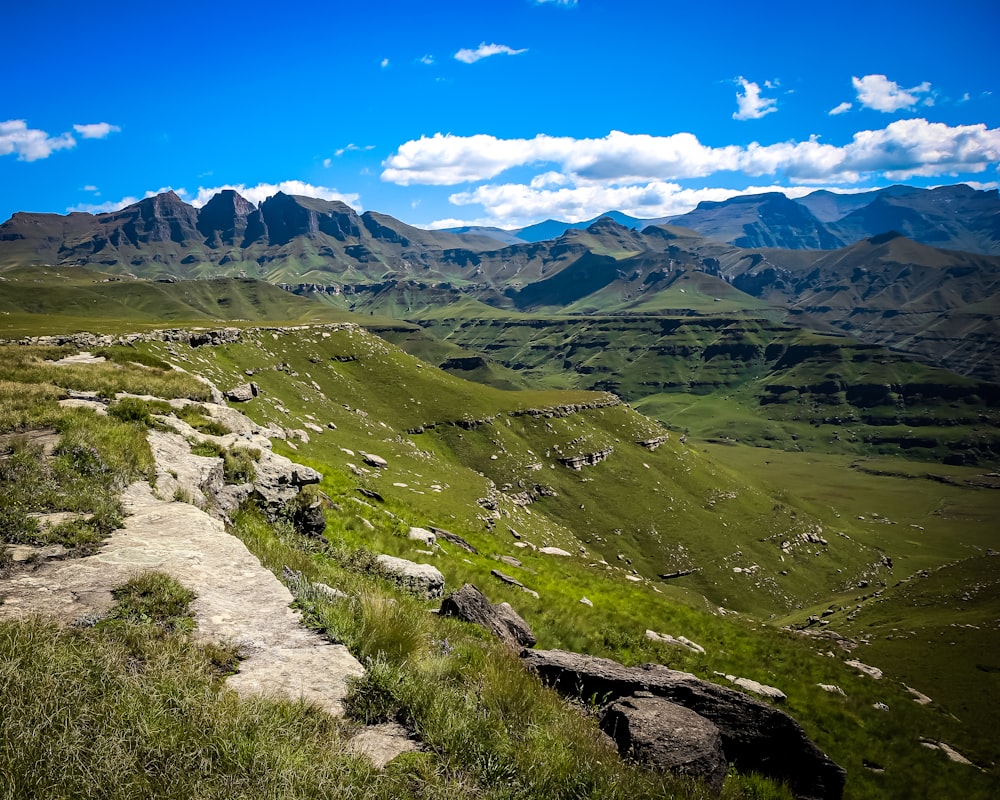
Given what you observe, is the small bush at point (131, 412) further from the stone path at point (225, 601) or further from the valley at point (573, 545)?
the stone path at point (225, 601)

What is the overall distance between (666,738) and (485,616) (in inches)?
226

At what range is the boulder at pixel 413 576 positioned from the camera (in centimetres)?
1414

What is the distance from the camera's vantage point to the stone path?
6441mm

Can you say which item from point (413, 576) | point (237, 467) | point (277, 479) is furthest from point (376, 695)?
point (277, 479)

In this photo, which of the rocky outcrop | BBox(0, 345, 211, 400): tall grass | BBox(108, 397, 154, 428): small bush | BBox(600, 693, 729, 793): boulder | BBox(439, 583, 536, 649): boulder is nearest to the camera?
BBox(600, 693, 729, 793): boulder

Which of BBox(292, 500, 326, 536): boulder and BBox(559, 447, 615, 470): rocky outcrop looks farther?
BBox(559, 447, 615, 470): rocky outcrop

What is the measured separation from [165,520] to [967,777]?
27.4 meters

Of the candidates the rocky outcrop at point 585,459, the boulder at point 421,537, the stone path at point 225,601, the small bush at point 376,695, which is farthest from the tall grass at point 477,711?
the rocky outcrop at point 585,459

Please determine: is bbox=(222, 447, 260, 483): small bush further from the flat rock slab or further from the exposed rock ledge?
the exposed rock ledge

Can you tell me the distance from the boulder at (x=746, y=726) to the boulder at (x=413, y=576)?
17.1 ft

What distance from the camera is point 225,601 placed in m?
8.31

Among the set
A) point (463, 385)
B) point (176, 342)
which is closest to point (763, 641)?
point (176, 342)

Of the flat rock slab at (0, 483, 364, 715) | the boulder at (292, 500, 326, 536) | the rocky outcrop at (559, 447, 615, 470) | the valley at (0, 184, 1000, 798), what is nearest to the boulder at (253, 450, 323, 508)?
the boulder at (292, 500, 326, 536)

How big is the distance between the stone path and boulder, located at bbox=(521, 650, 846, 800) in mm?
4386
